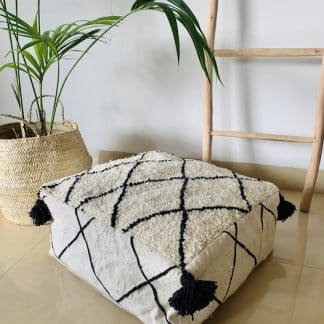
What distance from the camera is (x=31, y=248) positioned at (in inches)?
47.0

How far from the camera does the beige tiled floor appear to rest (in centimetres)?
92

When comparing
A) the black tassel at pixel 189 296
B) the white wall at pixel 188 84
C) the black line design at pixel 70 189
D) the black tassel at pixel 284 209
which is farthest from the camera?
the white wall at pixel 188 84

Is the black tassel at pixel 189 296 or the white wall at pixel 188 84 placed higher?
the white wall at pixel 188 84

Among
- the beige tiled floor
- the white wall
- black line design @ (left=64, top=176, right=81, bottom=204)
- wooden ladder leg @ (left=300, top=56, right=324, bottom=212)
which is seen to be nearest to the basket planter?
the beige tiled floor

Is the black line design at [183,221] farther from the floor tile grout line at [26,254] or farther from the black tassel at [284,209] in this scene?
the floor tile grout line at [26,254]

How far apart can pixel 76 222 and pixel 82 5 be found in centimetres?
83

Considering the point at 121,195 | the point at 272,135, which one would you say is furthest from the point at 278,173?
the point at 121,195

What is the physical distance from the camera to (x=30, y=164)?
3.97 ft

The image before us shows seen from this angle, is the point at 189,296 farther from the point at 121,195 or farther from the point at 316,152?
the point at 316,152

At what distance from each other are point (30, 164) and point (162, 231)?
0.53 meters

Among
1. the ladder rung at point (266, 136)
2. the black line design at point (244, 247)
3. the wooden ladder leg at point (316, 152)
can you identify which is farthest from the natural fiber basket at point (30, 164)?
the wooden ladder leg at point (316, 152)

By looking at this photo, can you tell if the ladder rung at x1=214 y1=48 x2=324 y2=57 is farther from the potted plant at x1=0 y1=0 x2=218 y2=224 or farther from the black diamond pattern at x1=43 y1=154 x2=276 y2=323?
the black diamond pattern at x1=43 y1=154 x2=276 y2=323

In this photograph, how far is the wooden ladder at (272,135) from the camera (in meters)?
1.21

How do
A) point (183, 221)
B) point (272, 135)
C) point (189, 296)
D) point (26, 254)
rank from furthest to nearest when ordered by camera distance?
point (272, 135), point (26, 254), point (183, 221), point (189, 296)
